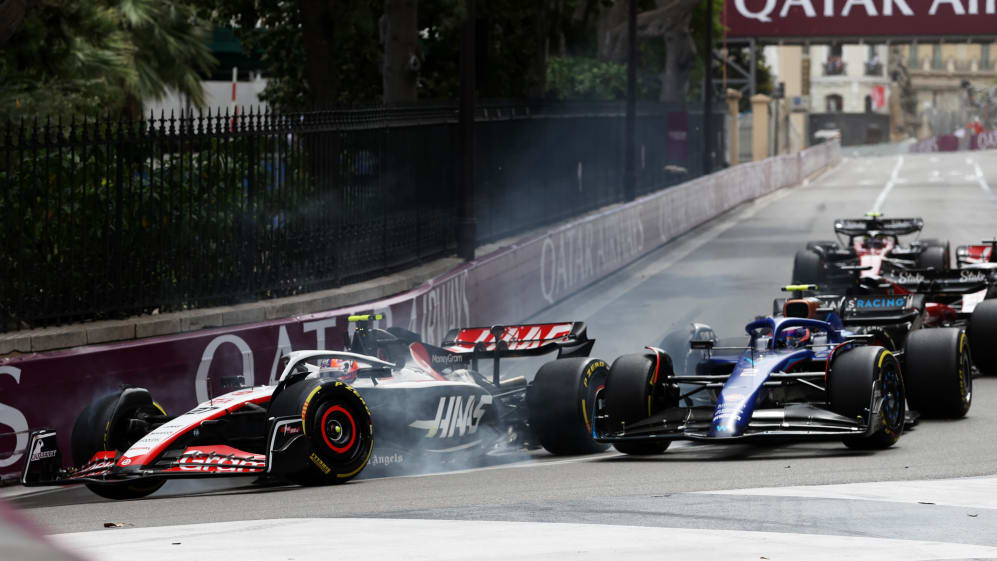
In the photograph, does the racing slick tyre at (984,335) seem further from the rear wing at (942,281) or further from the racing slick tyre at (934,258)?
the racing slick tyre at (934,258)

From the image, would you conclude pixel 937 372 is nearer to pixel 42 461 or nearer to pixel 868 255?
pixel 42 461

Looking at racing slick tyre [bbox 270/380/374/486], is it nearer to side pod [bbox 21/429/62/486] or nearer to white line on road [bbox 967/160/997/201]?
side pod [bbox 21/429/62/486]

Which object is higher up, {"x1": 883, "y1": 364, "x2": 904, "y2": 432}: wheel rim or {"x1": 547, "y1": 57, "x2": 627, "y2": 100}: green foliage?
{"x1": 547, "y1": 57, "x2": 627, "y2": 100}: green foliage

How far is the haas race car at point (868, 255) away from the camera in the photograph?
16.6m

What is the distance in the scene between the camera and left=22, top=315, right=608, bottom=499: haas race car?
8.24 metres

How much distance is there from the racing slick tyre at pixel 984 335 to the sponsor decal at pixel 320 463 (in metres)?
6.16

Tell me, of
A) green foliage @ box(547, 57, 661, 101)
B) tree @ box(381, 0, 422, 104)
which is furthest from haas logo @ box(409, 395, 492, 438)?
green foliage @ box(547, 57, 661, 101)

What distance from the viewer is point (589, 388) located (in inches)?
378

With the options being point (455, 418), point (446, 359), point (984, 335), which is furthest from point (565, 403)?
point (984, 335)

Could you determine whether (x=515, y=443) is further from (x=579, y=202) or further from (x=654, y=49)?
(x=654, y=49)

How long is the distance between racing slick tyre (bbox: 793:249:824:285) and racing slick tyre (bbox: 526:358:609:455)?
8048 millimetres

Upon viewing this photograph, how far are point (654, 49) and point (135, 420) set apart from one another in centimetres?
5181

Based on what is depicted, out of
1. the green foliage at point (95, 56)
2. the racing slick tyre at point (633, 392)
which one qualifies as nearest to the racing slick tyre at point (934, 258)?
the racing slick tyre at point (633, 392)

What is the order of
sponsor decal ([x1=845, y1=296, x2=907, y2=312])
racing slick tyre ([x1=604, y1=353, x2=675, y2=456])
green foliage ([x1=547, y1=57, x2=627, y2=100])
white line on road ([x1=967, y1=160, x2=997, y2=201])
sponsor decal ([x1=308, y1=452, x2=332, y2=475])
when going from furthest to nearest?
green foliage ([x1=547, y1=57, x2=627, y2=100]) → white line on road ([x1=967, y1=160, x2=997, y2=201]) → sponsor decal ([x1=845, y1=296, x2=907, y2=312]) → racing slick tyre ([x1=604, y1=353, x2=675, y2=456]) → sponsor decal ([x1=308, y1=452, x2=332, y2=475])
